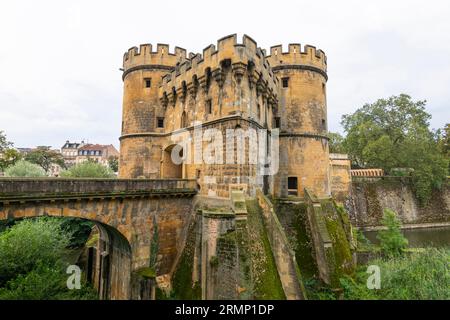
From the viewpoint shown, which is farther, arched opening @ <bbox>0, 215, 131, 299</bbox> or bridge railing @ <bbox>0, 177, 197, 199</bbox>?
arched opening @ <bbox>0, 215, 131, 299</bbox>

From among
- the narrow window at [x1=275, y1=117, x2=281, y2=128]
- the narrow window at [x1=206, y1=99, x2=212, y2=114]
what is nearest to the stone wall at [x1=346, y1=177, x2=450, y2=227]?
the narrow window at [x1=275, y1=117, x2=281, y2=128]

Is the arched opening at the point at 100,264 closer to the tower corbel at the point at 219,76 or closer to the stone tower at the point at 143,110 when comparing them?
the stone tower at the point at 143,110

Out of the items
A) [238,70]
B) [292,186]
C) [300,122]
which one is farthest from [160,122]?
[292,186]

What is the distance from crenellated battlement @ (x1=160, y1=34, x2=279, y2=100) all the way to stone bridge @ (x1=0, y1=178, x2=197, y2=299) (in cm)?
551

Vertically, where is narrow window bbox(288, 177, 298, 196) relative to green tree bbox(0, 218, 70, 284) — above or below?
above

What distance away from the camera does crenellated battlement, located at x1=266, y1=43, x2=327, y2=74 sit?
47.3 feet

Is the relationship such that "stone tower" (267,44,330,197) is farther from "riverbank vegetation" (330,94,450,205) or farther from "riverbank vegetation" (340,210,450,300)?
"riverbank vegetation" (330,94,450,205)

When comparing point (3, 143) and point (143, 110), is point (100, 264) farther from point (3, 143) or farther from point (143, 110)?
point (3, 143)

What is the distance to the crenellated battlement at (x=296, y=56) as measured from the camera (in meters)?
14.4

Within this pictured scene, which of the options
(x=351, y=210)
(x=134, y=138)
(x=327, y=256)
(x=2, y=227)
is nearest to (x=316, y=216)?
(x=327, y=256)

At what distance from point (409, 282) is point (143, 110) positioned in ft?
55.6

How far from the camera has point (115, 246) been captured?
11336 millimetres

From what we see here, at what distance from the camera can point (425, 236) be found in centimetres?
2591
